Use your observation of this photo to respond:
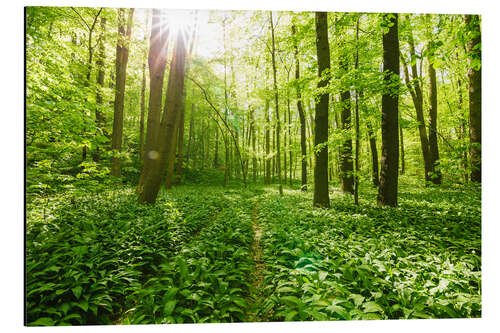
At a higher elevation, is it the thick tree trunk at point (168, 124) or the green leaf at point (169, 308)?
the thick tree trunk at point (168, 124)

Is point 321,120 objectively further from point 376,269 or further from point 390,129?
point 376,269

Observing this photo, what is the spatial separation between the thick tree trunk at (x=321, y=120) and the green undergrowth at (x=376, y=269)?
170cm

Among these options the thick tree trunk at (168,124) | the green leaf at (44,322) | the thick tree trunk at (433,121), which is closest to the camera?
the green leaf at (44,322)

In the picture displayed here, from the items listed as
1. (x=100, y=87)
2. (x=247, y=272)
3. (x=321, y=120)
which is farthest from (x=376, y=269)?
(x=100, y=87)

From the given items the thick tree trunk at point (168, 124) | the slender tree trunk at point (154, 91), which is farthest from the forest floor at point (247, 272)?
the slender tree trunk at point (154, 91)

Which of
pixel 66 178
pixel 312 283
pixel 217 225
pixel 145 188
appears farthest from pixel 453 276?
pixel 145 188

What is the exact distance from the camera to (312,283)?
241cm

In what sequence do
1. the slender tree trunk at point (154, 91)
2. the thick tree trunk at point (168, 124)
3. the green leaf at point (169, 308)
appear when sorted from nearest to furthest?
the green leaf at point (169, 308) → the thick tree trunk at point (168, 124) → the slender tree trunk at point (154, 91)

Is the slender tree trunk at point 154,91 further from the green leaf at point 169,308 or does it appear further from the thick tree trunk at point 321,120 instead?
the green leaf at point 169,308

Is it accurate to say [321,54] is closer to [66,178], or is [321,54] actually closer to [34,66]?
[34,66]

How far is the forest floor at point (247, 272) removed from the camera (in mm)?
2084

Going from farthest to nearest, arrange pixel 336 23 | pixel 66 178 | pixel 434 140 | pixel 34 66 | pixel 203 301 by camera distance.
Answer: pixel 434 140 → pixel 336 23 → pixel 66 178 → pixel 34 66 → pixel 203 301

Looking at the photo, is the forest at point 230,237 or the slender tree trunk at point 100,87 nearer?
the forest at point 230,237

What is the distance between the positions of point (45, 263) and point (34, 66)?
255 centimetres
